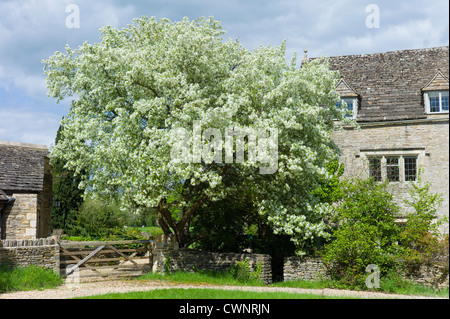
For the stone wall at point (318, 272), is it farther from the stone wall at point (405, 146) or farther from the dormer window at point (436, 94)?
the dormer window at point (436, 94)

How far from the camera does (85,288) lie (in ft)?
51.6

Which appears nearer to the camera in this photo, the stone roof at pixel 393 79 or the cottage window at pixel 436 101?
the cottage window at pixel 436 101

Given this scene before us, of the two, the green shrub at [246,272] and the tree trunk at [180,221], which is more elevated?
the tree trunk at [180,221]

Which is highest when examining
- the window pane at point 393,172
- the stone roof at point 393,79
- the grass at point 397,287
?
the stone roof at point 393,79

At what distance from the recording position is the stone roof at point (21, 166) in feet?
74.4

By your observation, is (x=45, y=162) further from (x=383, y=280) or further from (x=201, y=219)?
(x=383, y=280)

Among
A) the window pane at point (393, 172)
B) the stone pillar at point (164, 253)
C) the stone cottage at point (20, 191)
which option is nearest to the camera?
the stone pillar at point (164, 253)

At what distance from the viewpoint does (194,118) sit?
16172 millimetres

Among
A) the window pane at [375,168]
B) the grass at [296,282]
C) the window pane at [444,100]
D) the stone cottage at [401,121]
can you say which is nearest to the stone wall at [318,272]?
the grass at [296,282]

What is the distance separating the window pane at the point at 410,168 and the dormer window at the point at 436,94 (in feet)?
8.83

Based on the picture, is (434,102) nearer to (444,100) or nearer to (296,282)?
(444,100)

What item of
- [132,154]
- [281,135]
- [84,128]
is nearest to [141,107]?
[132,154]

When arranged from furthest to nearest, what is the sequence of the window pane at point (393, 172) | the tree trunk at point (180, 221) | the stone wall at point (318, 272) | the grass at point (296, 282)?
the window pane at point (393, 172)
the tree trunk at point (180, 221)
the stone wall at point (318, 272)
the grass at point (296, 282)

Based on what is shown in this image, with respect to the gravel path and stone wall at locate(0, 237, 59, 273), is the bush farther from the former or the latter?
stone wall at locate(0, 237, 59, 273)
